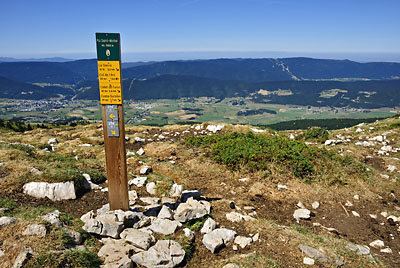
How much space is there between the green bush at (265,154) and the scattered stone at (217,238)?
5.50 meters

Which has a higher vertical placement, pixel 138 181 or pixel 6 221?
pixel 6 221

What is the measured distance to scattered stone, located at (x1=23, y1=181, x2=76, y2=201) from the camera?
26.9 ft

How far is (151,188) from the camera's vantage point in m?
9.78

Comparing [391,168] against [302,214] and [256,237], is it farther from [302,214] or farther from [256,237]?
[256,237]

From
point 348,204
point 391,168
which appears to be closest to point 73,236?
point 348,204

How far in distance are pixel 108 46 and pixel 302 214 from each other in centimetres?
818

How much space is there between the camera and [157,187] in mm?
9820

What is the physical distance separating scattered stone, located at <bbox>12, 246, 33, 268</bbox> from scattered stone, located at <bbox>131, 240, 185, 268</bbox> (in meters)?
1.98

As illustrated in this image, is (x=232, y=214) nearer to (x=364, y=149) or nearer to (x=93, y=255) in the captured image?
(x=93, y=255)

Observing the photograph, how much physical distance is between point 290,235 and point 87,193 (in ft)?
23.1

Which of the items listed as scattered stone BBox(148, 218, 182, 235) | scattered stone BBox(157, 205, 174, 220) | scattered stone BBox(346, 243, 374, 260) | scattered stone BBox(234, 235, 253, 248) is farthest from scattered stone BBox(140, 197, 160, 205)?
scattered stone BBox(346, 243, 374, 260)

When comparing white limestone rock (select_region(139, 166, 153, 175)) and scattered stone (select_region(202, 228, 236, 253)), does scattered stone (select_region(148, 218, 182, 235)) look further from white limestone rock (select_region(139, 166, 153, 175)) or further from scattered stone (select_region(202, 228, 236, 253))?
white limestone rock (select_region(139, 166, 153, 175))

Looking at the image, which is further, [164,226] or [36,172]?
[36,172]

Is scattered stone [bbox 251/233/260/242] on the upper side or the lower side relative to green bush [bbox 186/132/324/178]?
lower
